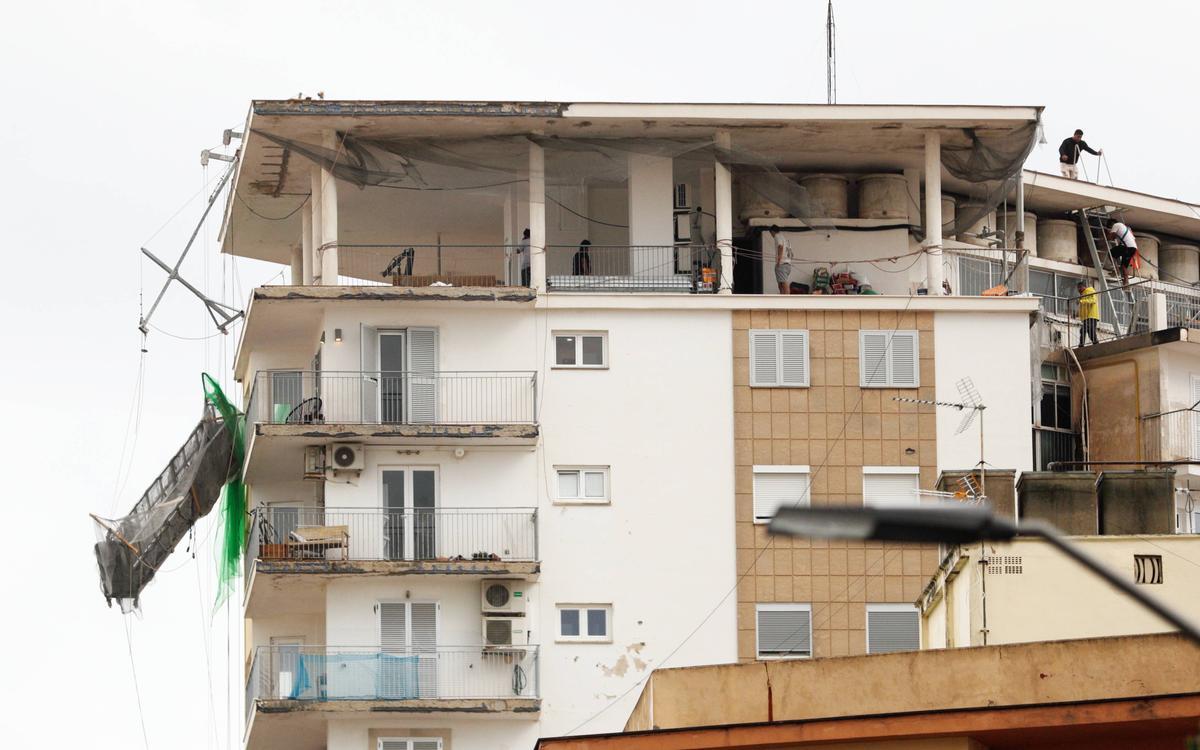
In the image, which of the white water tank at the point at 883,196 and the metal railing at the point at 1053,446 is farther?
the metal railing at the point at 1053,446

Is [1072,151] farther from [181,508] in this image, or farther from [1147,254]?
[181,508]

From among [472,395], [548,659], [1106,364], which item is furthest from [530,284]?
[1106,364]

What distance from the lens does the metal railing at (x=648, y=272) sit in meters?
59.1

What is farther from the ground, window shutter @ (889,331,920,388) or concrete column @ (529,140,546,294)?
concrete column @ (529,140,546,294)

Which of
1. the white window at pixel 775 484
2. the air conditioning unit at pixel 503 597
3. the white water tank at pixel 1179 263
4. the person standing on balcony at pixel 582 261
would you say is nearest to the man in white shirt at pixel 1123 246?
the white water tank at pixel 1179 263

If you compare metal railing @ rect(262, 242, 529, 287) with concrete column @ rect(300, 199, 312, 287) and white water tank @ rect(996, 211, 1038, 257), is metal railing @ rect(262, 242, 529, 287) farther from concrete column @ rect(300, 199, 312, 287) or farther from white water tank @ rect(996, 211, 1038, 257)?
white water tank @ rect(996, 211, 1038, 257)

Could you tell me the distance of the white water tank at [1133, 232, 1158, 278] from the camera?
6912 centimetres

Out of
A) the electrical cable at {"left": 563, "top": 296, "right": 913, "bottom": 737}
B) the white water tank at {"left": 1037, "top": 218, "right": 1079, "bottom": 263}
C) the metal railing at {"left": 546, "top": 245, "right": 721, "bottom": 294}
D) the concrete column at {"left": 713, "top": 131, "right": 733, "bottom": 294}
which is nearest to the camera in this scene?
the electrical cable at {"left": 563, "top": 296, "right": 913, "bottom": 737}

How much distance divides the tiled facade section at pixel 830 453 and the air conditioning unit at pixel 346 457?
7232 millimetres

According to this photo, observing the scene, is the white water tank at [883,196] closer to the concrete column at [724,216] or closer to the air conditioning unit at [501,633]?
the concrete column at [724,216]

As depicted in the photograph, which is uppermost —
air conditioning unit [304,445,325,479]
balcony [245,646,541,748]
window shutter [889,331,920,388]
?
window shutter [889,331,920,388]

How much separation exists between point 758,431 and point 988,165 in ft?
24.3

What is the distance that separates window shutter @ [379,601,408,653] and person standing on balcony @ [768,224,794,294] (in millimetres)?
10055

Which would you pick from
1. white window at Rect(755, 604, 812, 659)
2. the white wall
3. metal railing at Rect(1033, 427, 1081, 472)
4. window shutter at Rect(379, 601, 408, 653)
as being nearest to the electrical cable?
white window at Rect(755, 604, 812, 659)
